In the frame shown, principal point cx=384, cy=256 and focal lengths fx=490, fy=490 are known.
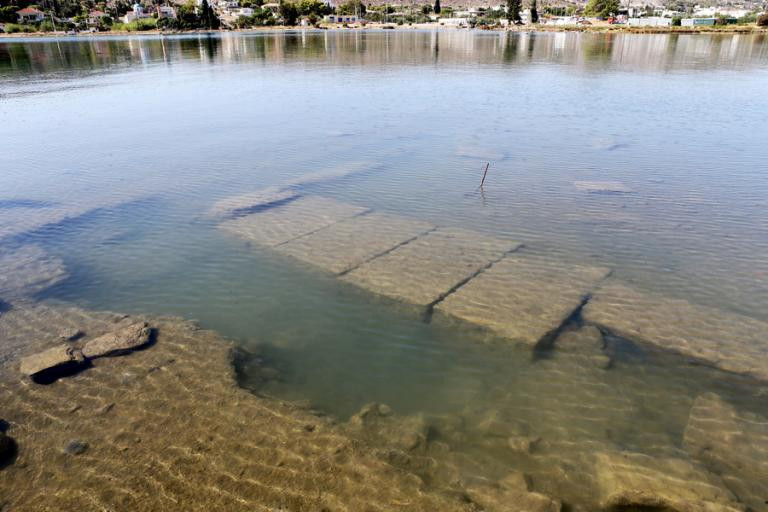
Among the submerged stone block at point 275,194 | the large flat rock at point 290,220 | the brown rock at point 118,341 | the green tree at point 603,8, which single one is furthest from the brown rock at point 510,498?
the green tree at point 603,8

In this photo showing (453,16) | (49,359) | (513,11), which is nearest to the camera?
(49,359)

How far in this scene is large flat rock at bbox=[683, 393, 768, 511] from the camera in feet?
16.4

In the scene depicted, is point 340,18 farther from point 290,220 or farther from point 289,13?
point 290,220

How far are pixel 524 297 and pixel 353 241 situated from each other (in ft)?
12.5

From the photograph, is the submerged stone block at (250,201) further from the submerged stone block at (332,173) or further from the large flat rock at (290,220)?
the submerged stone block at (332,173)

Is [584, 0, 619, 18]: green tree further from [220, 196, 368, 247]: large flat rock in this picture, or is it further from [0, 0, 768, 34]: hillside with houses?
[220, 196, 368, 247]: large flat rock

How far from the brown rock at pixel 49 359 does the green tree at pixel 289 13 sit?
156 m

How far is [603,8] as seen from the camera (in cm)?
13700

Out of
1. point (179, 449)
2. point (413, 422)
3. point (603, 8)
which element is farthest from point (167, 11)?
point (413, 422)

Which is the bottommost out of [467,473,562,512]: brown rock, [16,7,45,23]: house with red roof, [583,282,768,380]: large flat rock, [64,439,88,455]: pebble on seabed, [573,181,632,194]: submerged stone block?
[467,473,562,512]: brown rock

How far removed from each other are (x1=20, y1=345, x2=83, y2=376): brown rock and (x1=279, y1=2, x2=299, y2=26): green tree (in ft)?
512

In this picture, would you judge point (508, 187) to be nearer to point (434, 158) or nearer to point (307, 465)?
point (434, 158)

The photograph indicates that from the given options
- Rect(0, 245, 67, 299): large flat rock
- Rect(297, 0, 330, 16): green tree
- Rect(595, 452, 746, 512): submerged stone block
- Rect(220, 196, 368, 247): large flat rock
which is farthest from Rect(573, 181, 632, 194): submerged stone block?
Rect(297, 0, 330, 16): green tree

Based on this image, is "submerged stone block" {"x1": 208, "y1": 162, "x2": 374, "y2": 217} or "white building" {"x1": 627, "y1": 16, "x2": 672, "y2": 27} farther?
"white building" {"x1": 627, "y1": 16, "x2": 672, "y2": 27}
